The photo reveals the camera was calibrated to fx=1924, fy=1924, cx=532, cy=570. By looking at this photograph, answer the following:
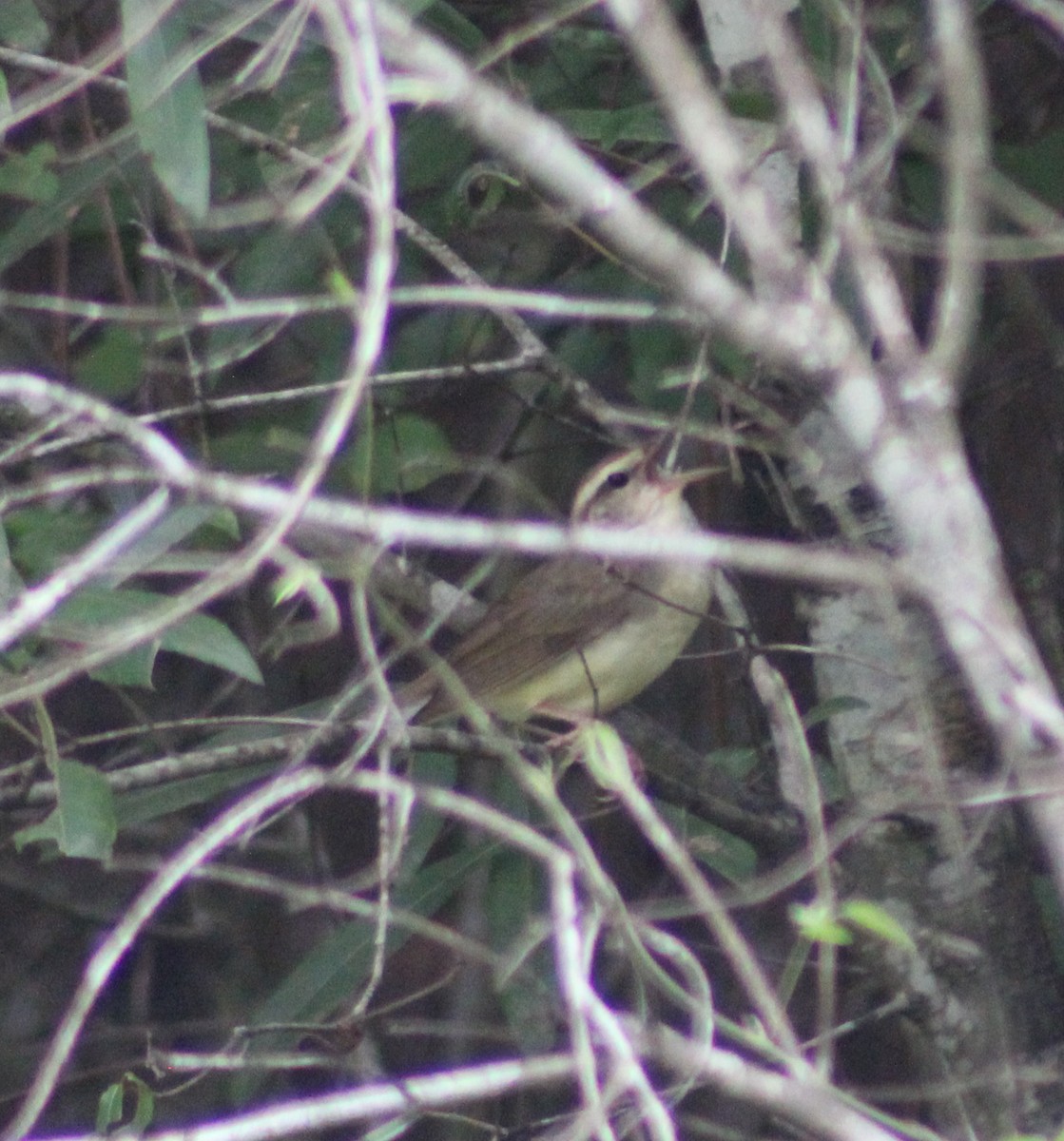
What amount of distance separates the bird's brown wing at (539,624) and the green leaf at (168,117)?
201 cm

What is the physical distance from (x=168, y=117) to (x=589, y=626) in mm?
2359

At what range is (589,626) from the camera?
603 cm

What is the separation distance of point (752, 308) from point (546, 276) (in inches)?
153

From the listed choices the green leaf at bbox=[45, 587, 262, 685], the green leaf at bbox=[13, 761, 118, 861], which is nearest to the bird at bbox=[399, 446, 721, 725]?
the green leaf at bbox=[45, 587, 262, 685]

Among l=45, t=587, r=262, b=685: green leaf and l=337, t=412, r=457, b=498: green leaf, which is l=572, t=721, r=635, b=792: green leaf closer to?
l=45, t=587, r=262, b=685: green leaf

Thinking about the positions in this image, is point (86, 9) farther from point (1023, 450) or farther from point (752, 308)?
point (752, 308)

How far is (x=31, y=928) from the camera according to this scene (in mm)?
6863

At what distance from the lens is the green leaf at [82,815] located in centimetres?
410

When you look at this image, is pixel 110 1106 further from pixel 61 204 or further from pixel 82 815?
pixel 61 204

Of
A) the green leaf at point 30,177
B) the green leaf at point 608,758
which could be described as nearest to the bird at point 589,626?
the green leaf at point 30,177

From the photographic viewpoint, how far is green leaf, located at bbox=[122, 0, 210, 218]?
4121 mm

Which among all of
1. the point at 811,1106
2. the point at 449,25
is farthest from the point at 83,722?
the point at 811,1106

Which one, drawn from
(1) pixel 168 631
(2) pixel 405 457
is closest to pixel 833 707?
(2) pixel 405 457

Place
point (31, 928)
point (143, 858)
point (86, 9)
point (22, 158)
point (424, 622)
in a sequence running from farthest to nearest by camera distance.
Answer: point (31, 928)
point (143, 858)
point (86, 9)
point (424, 622)
point (22, 158)
